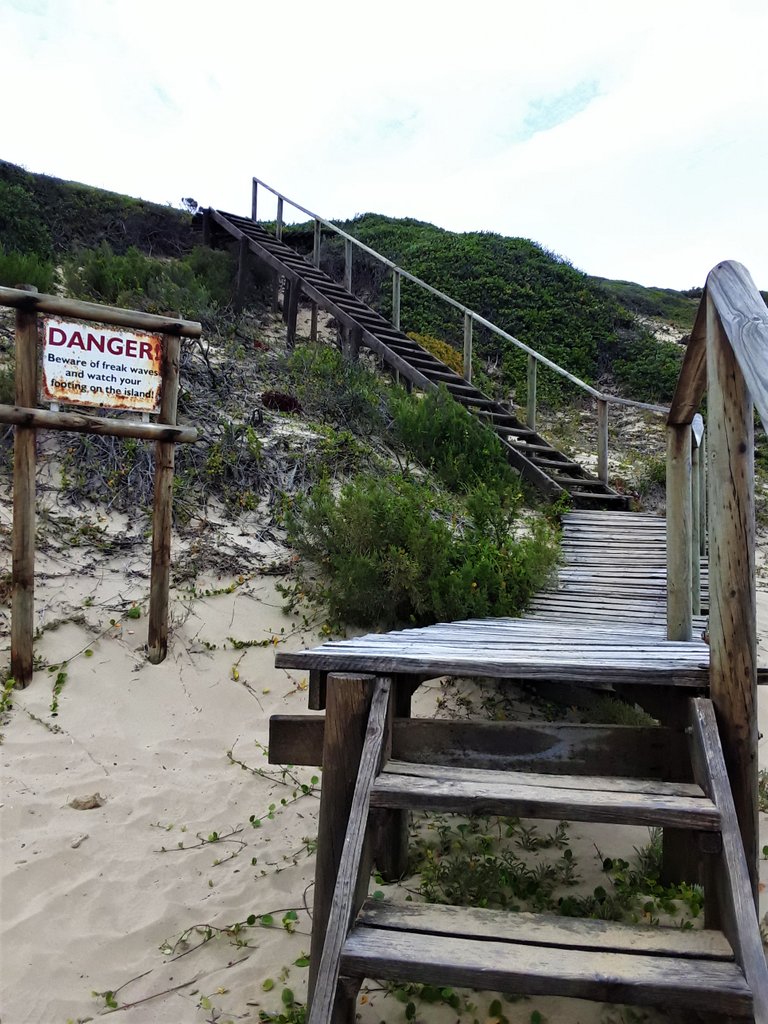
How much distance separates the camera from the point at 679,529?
316 centimetres

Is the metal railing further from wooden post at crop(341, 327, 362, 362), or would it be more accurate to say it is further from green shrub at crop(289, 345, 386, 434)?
green shrub at crop(289, 345, 386, 434)

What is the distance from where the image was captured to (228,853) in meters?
3.10

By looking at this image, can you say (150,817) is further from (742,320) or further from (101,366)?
(742,320)

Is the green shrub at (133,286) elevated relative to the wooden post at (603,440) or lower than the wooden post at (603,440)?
elevated

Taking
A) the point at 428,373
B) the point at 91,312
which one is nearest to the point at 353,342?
the point at 428,373

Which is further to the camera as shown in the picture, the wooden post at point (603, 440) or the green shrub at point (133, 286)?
the green shrub at point (133, 286)

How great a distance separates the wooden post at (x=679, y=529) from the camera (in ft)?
10.2

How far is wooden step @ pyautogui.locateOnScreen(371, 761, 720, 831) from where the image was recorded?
176 cm

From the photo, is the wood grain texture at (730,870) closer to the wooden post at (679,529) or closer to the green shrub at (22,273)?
the wooden post at (679,529)

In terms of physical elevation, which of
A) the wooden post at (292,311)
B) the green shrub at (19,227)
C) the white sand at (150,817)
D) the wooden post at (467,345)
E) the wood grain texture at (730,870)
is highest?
the green shrub at (19,227)

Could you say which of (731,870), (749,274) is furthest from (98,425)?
(731,870)

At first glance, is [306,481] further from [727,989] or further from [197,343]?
[727,989]

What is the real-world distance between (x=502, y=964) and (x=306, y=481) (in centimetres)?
523

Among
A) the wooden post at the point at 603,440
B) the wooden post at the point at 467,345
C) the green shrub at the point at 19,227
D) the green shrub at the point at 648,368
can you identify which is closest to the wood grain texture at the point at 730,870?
the wooden post at the point at 603,440
